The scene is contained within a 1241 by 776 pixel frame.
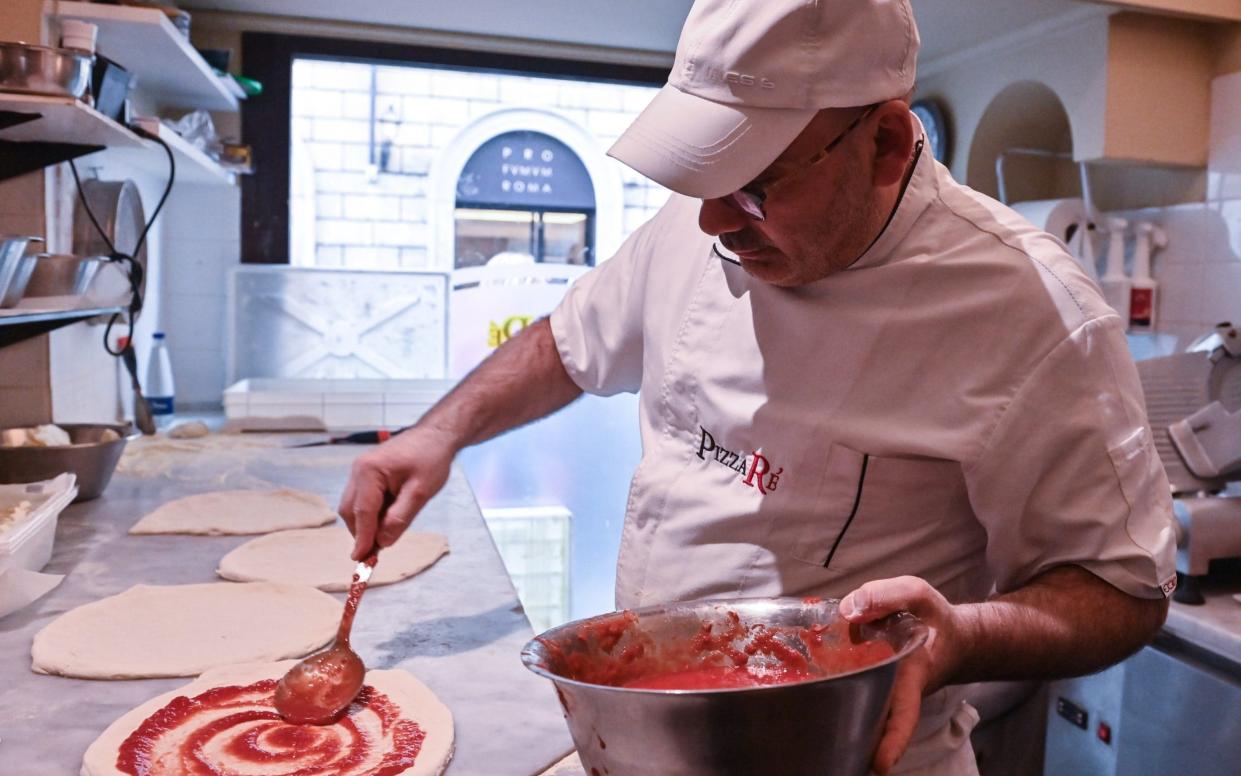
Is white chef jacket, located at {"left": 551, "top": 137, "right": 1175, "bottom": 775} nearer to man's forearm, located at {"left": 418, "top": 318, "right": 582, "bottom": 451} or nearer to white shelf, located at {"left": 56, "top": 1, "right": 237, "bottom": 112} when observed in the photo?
man's forearm, located at {"left": 418, "top": 318, "right": 582, "bottom": 451}

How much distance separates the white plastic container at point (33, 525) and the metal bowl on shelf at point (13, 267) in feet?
1.00

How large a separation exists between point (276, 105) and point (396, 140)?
10.5 feet

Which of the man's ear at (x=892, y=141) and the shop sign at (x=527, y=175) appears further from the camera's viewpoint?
the shop sign at (x=527, y=175)

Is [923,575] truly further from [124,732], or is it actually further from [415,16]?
[415,16]

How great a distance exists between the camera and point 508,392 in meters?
1.45

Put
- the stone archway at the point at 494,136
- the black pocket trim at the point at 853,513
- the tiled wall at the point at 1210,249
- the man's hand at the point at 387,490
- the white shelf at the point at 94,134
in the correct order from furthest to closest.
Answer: the stone archway at the point at 494,136 < the tiled wall at the point at 1210,249 < the white shelf at the point at 94,134 < the man's hand at the point at 387,490 < the black pocket trim at the point at 853,513

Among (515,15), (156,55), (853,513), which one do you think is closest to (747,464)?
(853,513)

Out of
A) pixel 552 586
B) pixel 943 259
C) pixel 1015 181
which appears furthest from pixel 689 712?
pixel 552 586

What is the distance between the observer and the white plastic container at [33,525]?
1278 mm

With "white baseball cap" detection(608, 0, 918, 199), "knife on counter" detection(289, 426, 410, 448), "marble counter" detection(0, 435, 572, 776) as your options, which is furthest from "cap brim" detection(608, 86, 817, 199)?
"knife on counter" detection(289, 426, 410, 448)

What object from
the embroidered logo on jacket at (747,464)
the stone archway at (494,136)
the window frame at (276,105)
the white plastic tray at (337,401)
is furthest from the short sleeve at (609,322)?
the stone archway at (494,136)

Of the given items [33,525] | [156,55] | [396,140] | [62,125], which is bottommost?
[33,525]

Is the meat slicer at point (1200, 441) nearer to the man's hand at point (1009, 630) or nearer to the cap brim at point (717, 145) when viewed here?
the man's hand at point (1009, 630)

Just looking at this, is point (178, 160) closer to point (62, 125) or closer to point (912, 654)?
point (62, 125)
